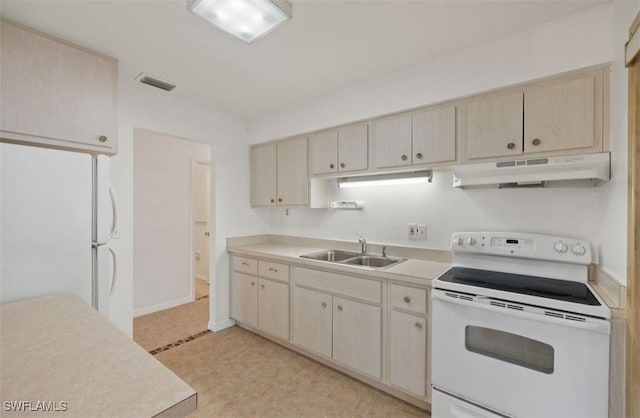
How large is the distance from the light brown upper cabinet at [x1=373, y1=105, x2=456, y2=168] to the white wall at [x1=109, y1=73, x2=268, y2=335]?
180 cm

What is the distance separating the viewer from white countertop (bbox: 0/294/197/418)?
673 mm

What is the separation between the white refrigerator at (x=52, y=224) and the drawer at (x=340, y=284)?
1430mm

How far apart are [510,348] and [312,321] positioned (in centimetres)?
148

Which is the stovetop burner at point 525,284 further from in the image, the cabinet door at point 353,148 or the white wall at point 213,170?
the white wall at point 213,170

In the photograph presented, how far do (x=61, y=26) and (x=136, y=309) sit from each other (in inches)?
124

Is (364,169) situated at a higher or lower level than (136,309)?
higher

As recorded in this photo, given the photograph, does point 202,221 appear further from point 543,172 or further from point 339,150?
point 543,172

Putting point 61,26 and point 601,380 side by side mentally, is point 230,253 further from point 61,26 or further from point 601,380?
point 601,380

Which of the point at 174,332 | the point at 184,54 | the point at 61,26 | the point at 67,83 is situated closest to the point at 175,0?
the point at 184,54

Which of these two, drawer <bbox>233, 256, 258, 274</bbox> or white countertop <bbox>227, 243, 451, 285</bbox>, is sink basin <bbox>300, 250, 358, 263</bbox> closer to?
white countertop <bbox>227, 243, 451, 285</bbox>

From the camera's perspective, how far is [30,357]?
878 mm

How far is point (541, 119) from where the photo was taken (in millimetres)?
1736

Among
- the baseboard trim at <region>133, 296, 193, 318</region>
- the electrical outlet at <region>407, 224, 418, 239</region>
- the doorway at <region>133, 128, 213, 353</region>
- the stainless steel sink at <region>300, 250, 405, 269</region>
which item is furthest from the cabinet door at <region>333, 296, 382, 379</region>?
the baseboard trim at <region>133, 296, 193, 318</region>

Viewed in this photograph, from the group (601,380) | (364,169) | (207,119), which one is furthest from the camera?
(207,119)
